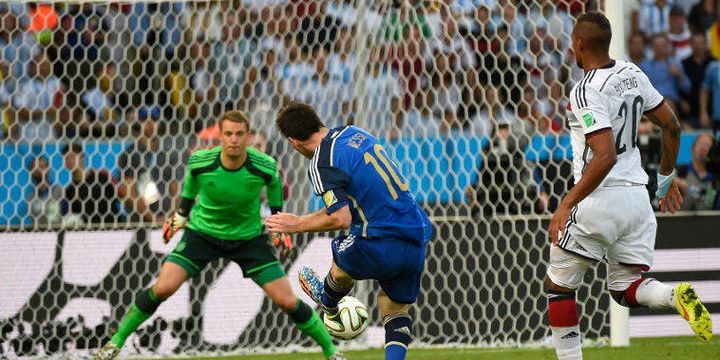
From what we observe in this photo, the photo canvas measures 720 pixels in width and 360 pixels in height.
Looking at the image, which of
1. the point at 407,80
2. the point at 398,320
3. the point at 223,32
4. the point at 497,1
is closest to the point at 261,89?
the point at 223,32

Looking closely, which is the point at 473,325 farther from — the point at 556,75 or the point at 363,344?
the point at 556,75

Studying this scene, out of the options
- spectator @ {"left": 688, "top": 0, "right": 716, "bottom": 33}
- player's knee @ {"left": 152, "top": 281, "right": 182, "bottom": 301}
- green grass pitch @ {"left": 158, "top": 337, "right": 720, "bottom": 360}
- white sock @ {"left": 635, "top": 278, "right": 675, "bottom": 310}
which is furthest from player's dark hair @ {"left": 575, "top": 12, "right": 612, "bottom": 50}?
spectator @ {"left": 688, "top": 0, "right": 716, "bottom": 33}

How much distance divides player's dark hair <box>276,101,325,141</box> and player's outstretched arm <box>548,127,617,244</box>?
150cm

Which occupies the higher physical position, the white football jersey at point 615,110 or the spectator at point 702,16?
the spectator at point 702,16

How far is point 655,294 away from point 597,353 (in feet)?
9.06

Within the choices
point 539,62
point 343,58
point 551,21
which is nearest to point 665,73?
point 551,21

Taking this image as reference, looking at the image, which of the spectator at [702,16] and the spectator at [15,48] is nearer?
the spectator at [15,48]

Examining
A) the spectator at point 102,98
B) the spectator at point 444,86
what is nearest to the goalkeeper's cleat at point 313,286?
the spectator at point 444,86

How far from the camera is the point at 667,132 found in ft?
19.6

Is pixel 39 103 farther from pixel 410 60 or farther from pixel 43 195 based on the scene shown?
pixel 410 60

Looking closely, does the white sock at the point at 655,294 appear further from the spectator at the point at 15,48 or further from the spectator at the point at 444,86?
the spectator at the point at 15,48

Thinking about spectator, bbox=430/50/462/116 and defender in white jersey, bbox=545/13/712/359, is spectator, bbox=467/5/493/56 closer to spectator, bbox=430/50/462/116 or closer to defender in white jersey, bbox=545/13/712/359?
spectator, bbox=430/50/462/116

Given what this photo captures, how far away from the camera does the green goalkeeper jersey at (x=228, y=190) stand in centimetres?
834

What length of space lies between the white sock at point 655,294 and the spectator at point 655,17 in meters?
7.12
